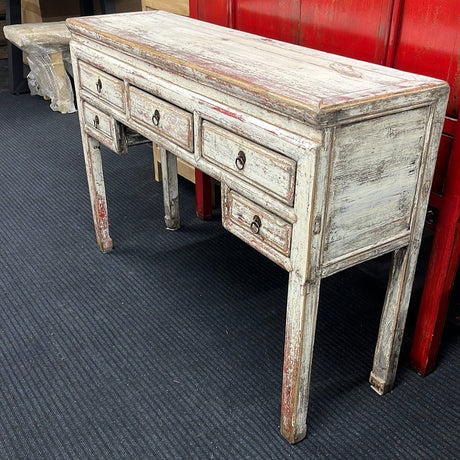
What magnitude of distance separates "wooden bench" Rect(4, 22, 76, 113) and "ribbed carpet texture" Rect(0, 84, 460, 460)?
1.36 meters

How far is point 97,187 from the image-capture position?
2.15m

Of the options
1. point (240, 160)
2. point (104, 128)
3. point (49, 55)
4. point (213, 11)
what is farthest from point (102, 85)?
point (49, 55)

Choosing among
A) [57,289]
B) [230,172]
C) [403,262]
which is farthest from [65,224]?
[403,262]

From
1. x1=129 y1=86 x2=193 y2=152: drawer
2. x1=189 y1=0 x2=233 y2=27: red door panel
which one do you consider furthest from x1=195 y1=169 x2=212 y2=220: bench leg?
x1=129 y1=86 x2=193 y2=152: drawer

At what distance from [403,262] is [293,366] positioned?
368 mm

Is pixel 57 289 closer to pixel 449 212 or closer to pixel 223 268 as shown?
pixel 223 268

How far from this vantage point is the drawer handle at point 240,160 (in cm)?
129

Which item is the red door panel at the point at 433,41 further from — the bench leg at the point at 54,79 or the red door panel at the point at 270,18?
the bench leg at the point at 54,79

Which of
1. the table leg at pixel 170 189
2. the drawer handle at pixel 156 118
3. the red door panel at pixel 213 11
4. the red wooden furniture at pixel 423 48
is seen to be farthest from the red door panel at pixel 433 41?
the table leg at pixel 170 189

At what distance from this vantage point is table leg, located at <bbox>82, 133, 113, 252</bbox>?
211 centimetres

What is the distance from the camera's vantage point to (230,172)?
4.42 ft

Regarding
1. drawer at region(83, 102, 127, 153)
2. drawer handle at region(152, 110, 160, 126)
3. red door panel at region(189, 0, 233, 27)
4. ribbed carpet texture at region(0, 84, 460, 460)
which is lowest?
ribbed carpet texture at region(0, 84, 460, 460)

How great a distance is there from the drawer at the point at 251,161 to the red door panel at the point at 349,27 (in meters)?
0.52

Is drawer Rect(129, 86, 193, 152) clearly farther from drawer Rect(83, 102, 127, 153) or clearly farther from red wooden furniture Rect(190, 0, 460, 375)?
red wooden furniture Rect(190, 0, 460, 375)
